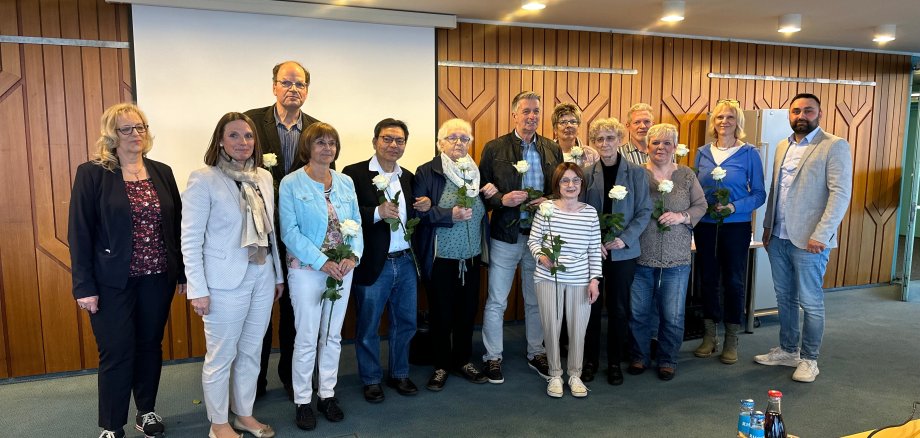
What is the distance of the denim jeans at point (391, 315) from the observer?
12.6 ft

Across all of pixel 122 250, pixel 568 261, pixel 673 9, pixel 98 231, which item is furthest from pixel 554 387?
pixel 673 9

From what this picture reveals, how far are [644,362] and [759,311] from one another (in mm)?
2106

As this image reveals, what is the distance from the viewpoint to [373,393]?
396cm

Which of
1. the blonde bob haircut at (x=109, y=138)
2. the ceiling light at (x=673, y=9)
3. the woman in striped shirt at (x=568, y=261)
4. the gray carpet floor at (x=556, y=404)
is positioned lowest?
the gray carpet floor at (x=556, y=404)

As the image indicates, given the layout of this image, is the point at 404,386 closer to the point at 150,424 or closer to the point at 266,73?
the point at 150,424

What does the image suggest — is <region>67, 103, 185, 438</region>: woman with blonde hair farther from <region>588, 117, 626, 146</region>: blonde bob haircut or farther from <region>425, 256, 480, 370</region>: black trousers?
<region>588, 117, 626, 146</region>: blonde bob haircut

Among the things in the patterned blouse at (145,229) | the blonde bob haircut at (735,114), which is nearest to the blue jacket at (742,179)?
the blonde bob haircut at (735,114)

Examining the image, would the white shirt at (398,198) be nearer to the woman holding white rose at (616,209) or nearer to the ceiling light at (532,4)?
the woman holding white rose at (616,209)

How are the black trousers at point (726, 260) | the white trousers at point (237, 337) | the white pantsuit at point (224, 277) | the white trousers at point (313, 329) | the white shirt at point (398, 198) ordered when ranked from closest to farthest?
the white pantsuit at point (224, 277), the white trousers at point (237, 337), the white trousers at point (313, 329), the white shirt at point (398, 198), the black trousers at point (726, 260)

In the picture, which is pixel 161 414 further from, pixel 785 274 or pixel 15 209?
pixel 785 274

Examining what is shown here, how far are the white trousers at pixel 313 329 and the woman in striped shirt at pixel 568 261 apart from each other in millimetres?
1234

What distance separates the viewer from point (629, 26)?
579 centimetres

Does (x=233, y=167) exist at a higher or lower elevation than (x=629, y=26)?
lower

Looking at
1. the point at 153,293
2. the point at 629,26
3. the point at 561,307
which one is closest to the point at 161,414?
the point at 153,293
